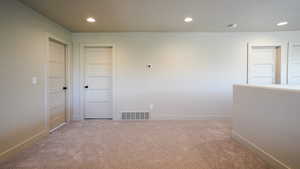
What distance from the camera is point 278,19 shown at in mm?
3215

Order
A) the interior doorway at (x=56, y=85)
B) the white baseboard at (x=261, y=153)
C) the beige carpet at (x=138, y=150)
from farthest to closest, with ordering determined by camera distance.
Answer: the interior doorway at (x=56, y=85)
the beige carpet at (x=138, y=150)
the white baseboard at (x=261, y=153)

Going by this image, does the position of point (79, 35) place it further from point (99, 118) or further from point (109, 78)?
point (99, 118)

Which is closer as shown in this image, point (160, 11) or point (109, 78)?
point (160, 11)

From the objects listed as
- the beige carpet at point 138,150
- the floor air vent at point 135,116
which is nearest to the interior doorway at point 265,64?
the beige carpet at point 138,150

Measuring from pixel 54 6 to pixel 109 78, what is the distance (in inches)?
82.2

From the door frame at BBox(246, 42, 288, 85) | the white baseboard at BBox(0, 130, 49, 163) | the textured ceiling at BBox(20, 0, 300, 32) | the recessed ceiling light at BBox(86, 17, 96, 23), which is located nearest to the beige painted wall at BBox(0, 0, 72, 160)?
the white baseboard at BBox(0, 130, 49, 163)

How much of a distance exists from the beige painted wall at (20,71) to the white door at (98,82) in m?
1.25

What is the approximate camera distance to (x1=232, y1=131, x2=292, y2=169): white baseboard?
1.92m

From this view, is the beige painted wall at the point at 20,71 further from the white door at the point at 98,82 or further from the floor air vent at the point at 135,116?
the floor air vent at the point at 135,116

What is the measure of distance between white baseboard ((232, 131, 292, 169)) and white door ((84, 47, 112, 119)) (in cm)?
309

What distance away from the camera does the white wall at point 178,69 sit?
162 inches

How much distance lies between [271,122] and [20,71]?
3.76 m

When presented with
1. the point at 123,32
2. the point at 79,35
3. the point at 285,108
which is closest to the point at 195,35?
the point at 123,32

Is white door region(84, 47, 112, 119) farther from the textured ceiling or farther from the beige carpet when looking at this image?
the beige carpet
